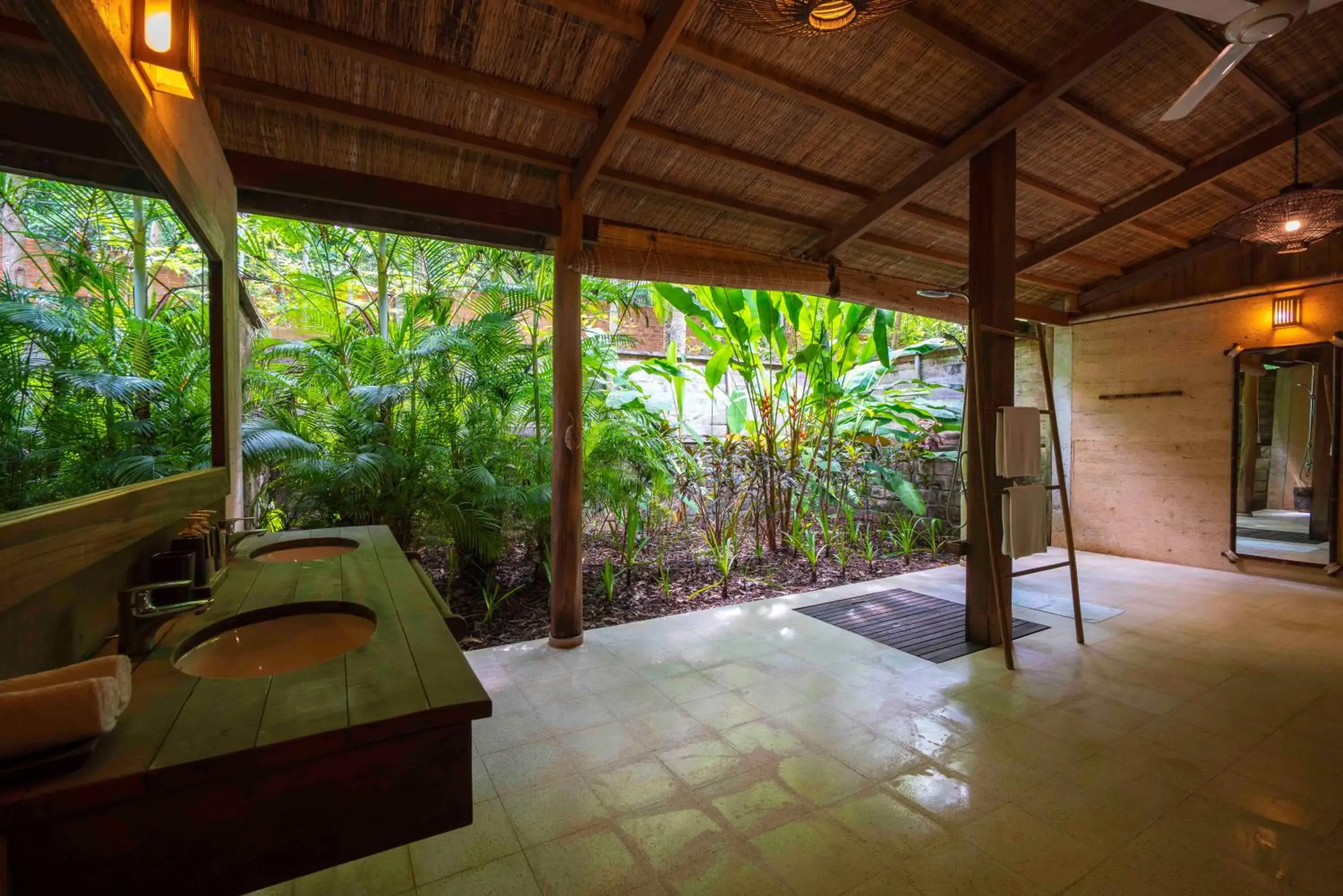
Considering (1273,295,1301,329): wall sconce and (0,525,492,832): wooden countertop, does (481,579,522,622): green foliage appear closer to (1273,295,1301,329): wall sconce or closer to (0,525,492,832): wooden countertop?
(0,525,492,832): wooden countertop

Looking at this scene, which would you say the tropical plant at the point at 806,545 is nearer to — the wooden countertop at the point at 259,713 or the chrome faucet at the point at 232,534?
the chrome faucet at the point at 232,534

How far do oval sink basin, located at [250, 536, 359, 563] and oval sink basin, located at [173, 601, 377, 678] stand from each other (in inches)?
30.5

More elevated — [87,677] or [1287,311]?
[1287,311]

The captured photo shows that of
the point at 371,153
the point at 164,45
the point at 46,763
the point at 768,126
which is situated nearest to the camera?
the point at 46,763

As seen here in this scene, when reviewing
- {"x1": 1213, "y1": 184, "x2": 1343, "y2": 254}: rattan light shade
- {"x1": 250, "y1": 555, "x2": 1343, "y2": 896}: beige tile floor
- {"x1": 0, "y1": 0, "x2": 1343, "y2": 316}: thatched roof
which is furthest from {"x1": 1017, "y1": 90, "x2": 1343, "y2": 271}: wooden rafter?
{"x1": 250, "y1": 555, "x2": 1343, "y2": 896}: beige tile floor

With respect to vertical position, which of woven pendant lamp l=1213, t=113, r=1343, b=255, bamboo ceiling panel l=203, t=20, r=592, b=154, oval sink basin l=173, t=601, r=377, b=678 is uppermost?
bamboo ceiling panel l=203, t=20, r=592, b=154

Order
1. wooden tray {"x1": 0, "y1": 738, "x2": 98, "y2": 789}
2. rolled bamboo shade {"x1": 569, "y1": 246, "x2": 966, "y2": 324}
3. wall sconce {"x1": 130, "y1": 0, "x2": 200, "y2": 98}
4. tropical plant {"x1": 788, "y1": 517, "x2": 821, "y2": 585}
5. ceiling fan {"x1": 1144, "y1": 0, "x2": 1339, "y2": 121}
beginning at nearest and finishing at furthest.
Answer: wooden tray {"x1": 0, "y1": 738, "x2": 98, "y2": 789} < wall sconce {"x1": 130, "y1": 0, "x2": 200, "y2": 98} < ceiling fan {"x1": 1144, "y1": 0, "x2": 1339, "y2": 121} < rolled bamboo shade {"x1": 569, "y1": 246, "x2": 966, "y2": 324} < tropical plant {"x1": 788, "y1": 517, "x2": 821, "y2": 585}

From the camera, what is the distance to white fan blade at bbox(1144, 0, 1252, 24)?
6.17ft

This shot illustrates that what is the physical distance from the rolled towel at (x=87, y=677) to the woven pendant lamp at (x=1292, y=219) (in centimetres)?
439

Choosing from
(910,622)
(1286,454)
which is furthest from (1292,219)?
(910,622)

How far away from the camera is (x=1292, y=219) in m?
2.90

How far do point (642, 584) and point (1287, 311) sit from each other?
5.47m

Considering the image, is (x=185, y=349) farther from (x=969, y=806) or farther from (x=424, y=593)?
(x=969, y=806)

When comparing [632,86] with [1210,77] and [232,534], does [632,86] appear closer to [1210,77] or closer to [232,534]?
[1210,77]
